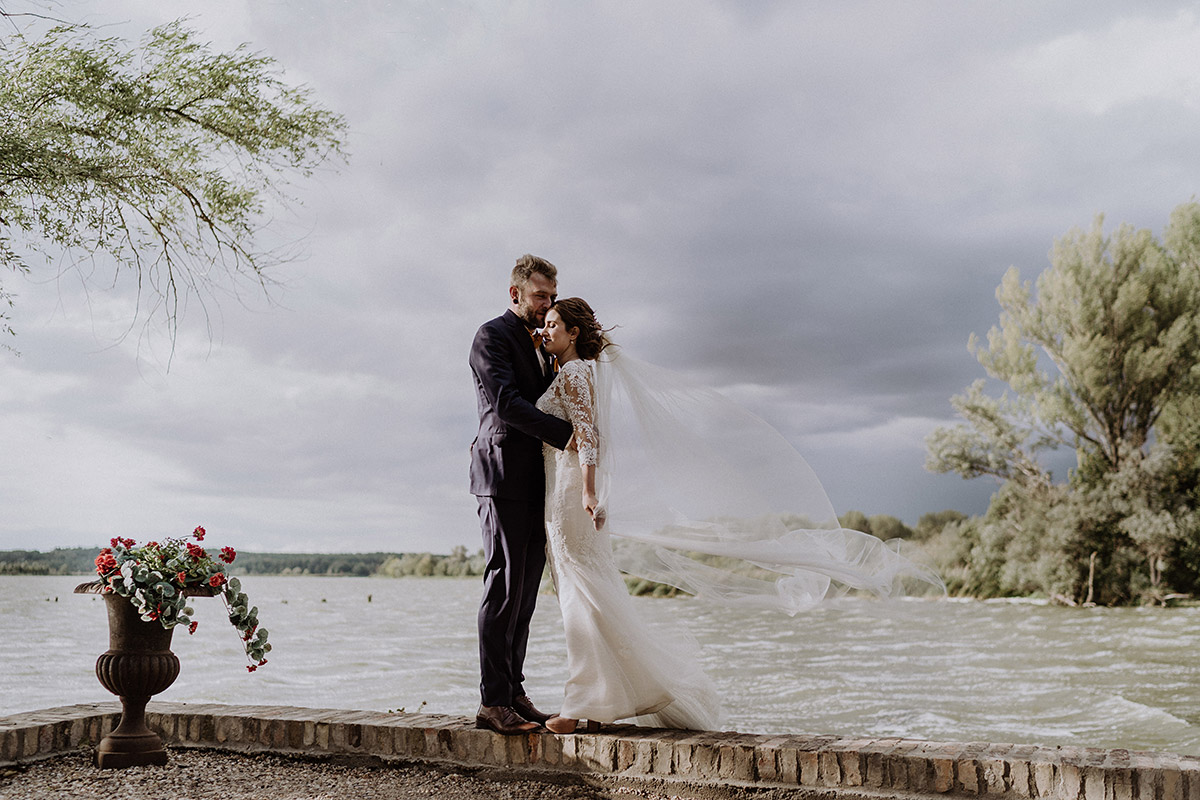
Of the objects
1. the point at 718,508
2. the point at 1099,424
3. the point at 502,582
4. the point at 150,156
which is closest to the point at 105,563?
the point at 502,582

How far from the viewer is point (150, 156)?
9.20m

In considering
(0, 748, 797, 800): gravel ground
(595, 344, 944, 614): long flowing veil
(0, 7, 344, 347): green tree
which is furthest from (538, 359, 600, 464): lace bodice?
(0, 7, 344, 347): green tree

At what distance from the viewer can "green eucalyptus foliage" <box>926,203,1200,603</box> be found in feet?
Answer: 72.0

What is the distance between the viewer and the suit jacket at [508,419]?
135 inches

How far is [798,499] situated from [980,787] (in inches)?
51.0

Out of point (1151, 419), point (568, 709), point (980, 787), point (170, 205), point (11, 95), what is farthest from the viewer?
point (1151, 419)

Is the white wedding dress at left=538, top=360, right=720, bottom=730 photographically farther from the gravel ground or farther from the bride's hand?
the gravel ground

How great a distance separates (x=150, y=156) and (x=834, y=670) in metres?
12.8

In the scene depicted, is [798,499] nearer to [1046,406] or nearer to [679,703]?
[679,703]

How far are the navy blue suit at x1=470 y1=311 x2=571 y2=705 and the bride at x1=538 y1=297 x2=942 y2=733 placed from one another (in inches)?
3.9

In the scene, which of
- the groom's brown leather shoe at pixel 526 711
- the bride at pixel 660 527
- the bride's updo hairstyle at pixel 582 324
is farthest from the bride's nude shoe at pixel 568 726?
the bride's updo hairstyle at pixel 582 324

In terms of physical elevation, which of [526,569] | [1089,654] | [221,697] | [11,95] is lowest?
[221,697]

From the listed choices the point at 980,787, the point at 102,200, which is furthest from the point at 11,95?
the point at 980,787

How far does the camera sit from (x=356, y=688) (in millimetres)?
15125
